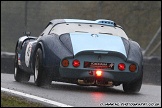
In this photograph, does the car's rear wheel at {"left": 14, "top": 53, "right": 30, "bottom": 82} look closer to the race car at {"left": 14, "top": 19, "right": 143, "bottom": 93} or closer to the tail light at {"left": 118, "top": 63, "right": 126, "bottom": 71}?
the race car at {"left": 14, "top": 19, "right": 143, "bottom": 93}

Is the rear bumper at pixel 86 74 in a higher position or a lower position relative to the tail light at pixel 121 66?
lower

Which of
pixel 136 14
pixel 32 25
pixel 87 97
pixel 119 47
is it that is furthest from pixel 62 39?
pixel 136 14

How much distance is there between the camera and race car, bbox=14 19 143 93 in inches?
355

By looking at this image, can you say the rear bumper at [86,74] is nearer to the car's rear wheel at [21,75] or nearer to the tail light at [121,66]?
the tail light at [121,66]

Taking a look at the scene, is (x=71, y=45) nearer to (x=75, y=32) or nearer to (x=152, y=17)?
(x=75, y=32)

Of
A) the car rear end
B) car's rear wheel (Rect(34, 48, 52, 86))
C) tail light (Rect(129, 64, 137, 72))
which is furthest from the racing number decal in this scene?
tail light (Rect(129, 64, 137, 72))

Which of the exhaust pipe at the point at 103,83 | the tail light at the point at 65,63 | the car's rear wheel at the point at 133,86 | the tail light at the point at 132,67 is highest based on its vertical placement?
the tail light at the point at 65,63

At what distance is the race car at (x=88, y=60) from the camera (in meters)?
9.01

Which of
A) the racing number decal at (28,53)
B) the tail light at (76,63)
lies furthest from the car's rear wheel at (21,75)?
the tail light at (76,63)

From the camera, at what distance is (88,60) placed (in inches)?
356

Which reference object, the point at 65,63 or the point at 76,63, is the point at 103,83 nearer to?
the point at 76,63

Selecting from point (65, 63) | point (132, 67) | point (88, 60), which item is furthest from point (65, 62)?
point (132, 67)

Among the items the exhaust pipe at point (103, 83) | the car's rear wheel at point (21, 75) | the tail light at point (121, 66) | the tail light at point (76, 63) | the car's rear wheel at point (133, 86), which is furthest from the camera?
the car's rear wheel at point (21, 75)

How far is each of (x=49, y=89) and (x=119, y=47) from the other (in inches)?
49.9
